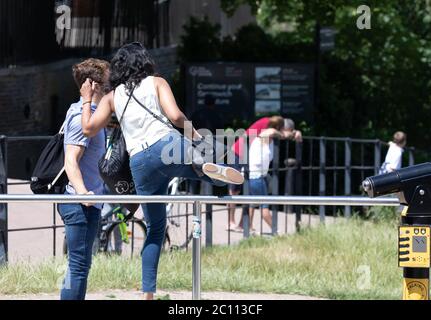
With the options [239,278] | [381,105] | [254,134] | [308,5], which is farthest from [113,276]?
[381,105]

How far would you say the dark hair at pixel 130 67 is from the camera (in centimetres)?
611

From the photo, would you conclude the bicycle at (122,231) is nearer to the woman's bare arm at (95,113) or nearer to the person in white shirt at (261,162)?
the person in white shirt at (261,162)

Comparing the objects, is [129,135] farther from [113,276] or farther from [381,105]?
[381,105]

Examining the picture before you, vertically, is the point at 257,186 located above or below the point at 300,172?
below

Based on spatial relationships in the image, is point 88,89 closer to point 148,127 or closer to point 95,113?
point 95,113

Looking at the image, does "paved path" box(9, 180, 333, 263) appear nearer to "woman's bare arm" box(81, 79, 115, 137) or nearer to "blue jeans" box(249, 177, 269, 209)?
"blue jeans" box(249, 177, 269, 209)

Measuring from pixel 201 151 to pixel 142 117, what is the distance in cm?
40

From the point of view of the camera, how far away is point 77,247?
19.3 feet

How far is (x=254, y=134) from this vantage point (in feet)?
41.5

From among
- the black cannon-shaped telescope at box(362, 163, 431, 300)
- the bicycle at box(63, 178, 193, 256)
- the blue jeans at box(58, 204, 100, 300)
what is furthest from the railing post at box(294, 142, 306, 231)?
the black cannon-shaped telescope at box(362, 163, 431, 300)

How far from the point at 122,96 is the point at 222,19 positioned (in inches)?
764

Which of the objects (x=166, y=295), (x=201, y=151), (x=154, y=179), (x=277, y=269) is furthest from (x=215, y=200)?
(x=277, y=269)

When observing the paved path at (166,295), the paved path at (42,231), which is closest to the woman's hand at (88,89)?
the paved path at (166,295)

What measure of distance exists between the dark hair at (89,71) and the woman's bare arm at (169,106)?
0.31 meters
